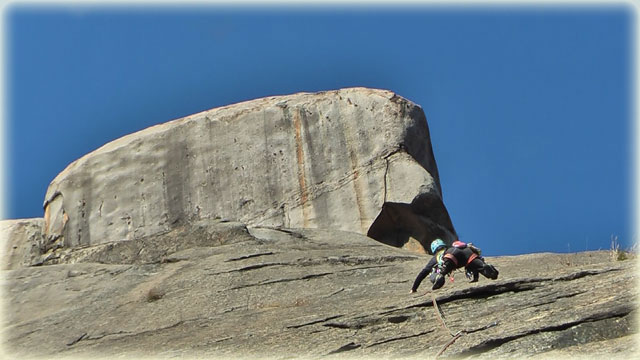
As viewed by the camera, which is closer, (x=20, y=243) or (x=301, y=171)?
(x=301, y=171)

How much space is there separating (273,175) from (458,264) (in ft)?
35.8

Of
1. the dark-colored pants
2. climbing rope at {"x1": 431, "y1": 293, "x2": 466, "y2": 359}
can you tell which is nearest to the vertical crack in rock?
the dark-colored pants

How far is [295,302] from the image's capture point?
20031mm

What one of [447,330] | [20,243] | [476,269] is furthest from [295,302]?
[20,243]

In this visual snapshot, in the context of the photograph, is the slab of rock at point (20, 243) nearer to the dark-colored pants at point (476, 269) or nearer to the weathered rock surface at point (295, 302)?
the weathered rock surface at point (295, 302)

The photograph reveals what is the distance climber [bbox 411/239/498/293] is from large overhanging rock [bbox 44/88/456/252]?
27.5ft

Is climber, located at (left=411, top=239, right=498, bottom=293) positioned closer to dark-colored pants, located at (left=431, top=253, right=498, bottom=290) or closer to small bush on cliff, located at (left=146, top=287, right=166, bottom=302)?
dark-colored pants, located at (left=431, top=253, right=498, bottom=290)

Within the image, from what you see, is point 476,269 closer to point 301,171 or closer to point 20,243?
point 301,171

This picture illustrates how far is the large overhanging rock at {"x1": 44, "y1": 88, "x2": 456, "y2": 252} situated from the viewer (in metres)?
28.4

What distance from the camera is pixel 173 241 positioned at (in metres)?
25.9

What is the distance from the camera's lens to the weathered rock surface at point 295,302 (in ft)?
53.6

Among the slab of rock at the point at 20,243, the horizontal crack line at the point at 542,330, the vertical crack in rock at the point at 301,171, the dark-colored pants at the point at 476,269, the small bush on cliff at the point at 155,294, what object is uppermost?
the vertical crack in rock at the point at 301,171

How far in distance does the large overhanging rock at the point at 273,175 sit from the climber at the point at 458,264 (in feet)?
27.5

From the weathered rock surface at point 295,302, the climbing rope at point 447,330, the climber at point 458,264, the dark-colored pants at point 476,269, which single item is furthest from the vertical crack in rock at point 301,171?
the climbing rope at point 447,330
